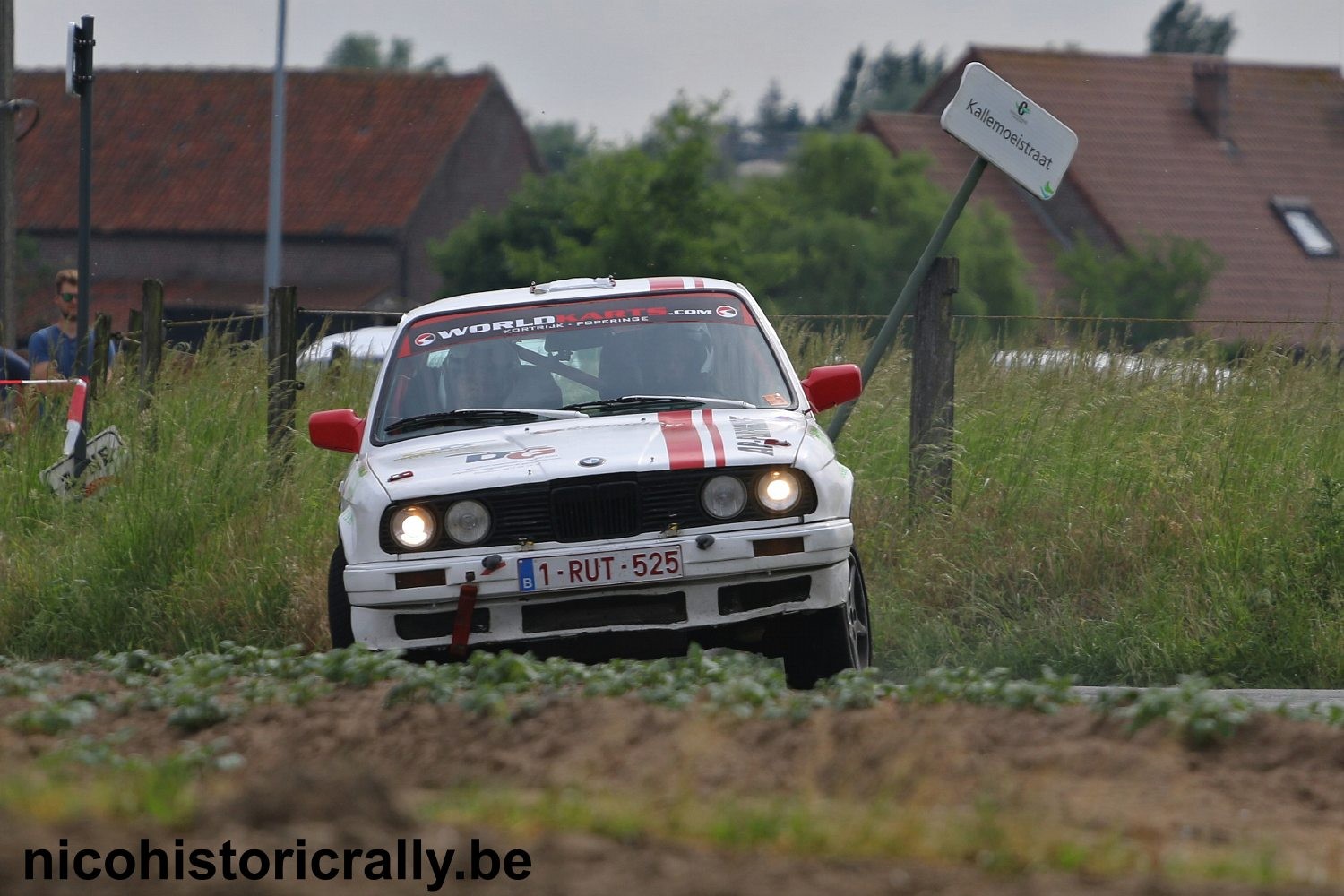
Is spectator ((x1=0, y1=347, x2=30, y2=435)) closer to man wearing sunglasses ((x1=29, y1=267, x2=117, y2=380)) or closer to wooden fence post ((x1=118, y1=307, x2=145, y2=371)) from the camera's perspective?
man wearing sunglasses ((x1=29, y1=267, x2=117, y2=380))

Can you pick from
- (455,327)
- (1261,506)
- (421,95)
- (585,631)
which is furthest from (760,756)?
(421,95)

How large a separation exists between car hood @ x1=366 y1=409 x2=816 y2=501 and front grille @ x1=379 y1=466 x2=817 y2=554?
4cm

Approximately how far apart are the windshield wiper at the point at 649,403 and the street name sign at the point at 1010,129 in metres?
3.06

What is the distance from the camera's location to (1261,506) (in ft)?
33.1

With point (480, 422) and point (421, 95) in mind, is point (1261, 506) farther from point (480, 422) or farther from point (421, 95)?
point (421, 95)

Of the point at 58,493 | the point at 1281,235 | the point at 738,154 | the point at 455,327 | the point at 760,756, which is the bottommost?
the point at 760,756

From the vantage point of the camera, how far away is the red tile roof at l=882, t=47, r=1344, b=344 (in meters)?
53.4

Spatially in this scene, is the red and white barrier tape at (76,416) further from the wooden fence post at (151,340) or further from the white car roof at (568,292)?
the white car roof at (568,292)

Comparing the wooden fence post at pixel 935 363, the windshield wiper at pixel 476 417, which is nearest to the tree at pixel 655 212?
the wooden fence post at pixel 935 363

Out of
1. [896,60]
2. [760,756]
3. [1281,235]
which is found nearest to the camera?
[760,756]

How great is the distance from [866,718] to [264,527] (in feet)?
19.1

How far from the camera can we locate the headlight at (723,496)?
7234 mm

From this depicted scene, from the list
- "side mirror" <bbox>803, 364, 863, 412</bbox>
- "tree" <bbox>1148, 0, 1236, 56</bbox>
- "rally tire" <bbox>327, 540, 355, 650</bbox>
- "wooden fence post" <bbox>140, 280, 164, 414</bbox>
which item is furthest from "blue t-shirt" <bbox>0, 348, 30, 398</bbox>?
"tree" <bbox>1148, 0, 1236, 56</bbox>

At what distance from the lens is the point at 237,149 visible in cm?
6072
